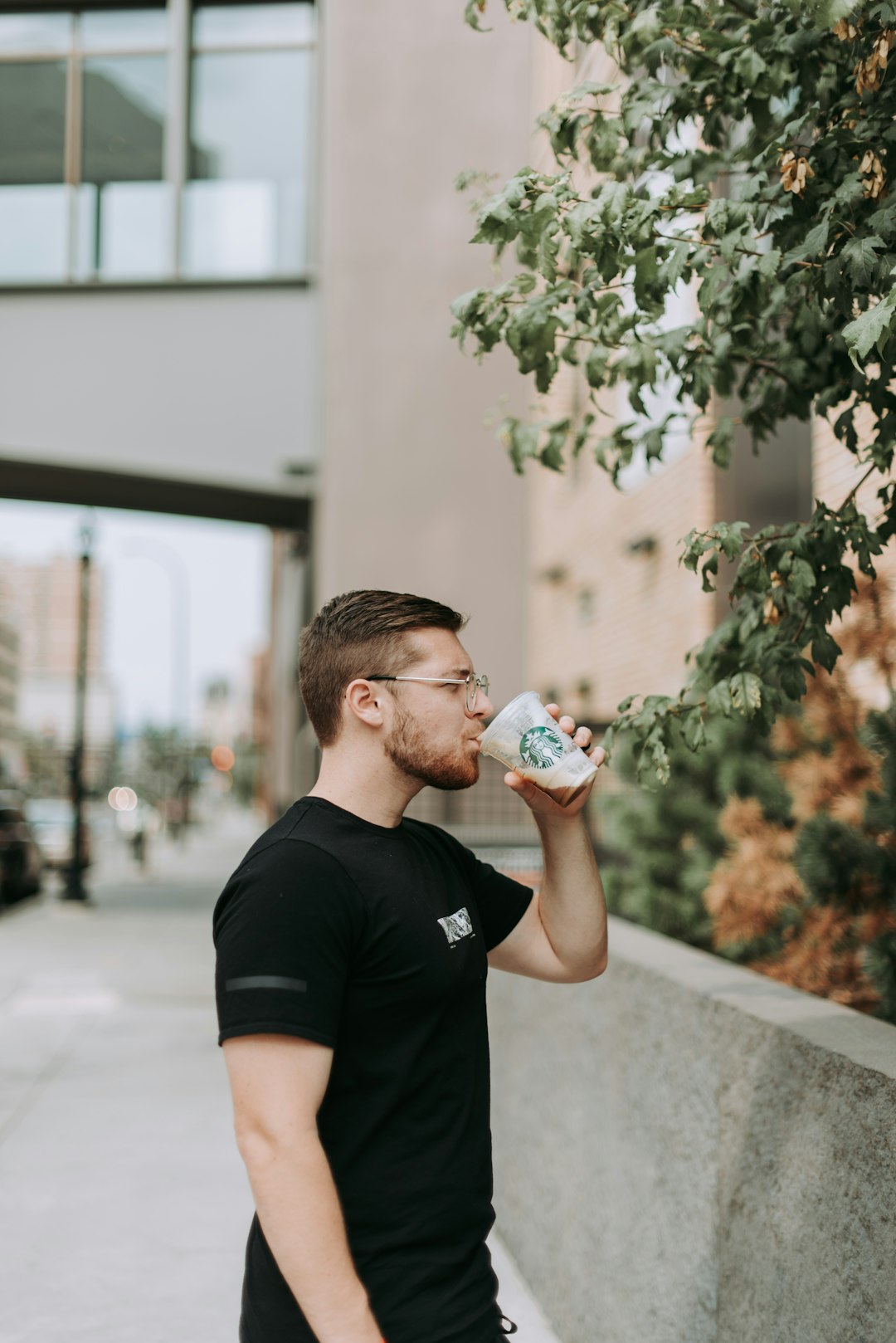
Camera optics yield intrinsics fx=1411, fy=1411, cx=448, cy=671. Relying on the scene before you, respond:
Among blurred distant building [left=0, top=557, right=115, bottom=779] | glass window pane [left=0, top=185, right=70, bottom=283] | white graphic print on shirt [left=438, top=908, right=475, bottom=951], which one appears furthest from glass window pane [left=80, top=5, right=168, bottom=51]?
blurred distant building [left=0, top=557, right=115, bottom=779]

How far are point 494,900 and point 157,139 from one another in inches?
693

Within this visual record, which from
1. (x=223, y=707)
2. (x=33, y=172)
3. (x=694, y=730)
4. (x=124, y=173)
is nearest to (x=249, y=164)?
(x=124, y=173)

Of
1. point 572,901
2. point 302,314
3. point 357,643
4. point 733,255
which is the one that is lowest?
point 572,901

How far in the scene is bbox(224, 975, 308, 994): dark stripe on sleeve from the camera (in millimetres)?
1979

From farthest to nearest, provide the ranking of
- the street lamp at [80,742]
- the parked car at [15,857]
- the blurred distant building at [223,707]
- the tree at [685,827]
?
the blurred distant building at [223,707]
the parked car at [15,857]
the street lamp at [80,742]
the tree at [685,827]

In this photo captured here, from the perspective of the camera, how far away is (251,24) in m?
18.6

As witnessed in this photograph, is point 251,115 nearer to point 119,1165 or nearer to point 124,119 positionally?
point 124,119

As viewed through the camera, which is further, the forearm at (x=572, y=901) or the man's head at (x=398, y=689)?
the forearm at (x=572, y=901)

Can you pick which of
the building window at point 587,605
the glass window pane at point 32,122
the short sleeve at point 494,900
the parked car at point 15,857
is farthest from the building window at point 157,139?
the short sleeve at point 494,900

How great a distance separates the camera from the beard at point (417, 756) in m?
2.32

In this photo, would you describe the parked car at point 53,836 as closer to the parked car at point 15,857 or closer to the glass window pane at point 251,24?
the parked car at point 15,857

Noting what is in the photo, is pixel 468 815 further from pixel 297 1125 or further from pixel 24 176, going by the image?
pixel 24 176

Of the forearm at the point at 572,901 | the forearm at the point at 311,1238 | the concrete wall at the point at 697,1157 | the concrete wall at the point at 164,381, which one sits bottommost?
the concrete wall at the point at 697,1157

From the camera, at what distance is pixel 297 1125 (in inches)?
77.0
